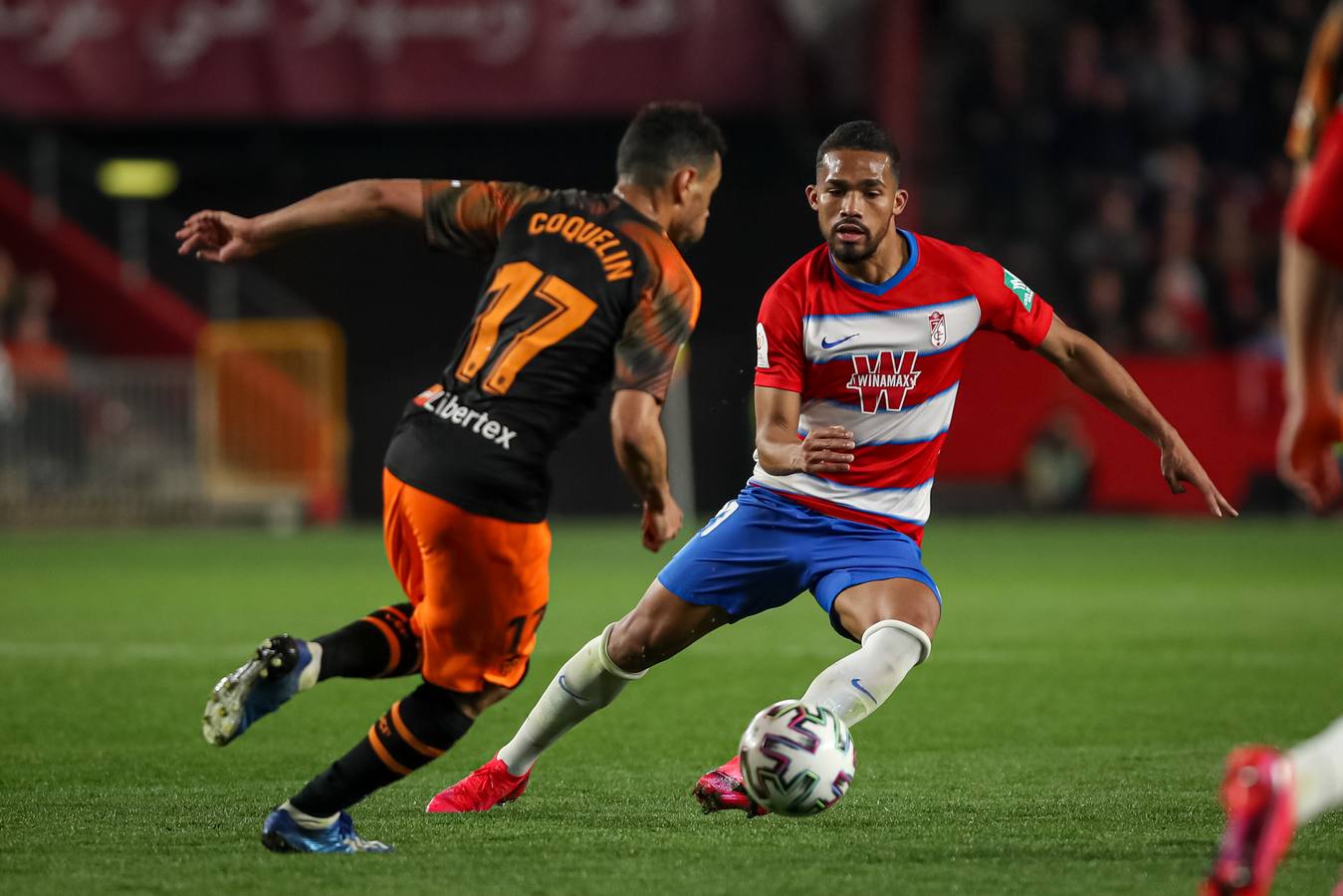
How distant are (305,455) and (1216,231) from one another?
10344 millimetres

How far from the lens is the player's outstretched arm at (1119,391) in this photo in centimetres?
554

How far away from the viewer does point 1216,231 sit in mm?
20703

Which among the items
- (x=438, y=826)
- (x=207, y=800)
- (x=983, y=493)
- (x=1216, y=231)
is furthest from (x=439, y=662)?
(x=1216, y=231)

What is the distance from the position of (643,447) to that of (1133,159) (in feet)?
57.5

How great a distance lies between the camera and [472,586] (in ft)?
16.1

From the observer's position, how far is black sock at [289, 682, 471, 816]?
4.93 m

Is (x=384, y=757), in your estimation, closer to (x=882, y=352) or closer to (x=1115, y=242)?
(x=882, y=352)

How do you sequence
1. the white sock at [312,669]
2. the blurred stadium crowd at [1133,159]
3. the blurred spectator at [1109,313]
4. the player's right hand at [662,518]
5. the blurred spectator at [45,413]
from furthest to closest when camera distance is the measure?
the blurred stadium crowd at [1133,159]
the blurred spectator at [1109,313]
the blurred spectator at [45,413]
the white sock at [312,669]
the player's right hand at [662,518]

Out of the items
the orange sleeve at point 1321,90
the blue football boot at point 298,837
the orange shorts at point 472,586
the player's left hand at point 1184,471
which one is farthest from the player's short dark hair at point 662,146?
the blue football boot at point 298,837

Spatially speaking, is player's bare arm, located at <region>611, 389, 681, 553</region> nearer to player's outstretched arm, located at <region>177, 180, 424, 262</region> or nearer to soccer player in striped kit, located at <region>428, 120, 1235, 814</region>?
soccer player in striped kit, located at <region>428, 120, 1235, 814</region>

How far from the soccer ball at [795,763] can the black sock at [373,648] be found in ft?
3.52

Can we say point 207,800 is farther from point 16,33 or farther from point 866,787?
point 16,33

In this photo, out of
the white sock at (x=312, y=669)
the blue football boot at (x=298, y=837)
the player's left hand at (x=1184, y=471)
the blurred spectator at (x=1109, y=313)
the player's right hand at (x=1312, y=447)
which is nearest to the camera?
the player's right hand at (x=1312, y=447)

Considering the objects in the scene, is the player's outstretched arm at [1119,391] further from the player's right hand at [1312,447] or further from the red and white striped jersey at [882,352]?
the player's right hand at [1312,447]
